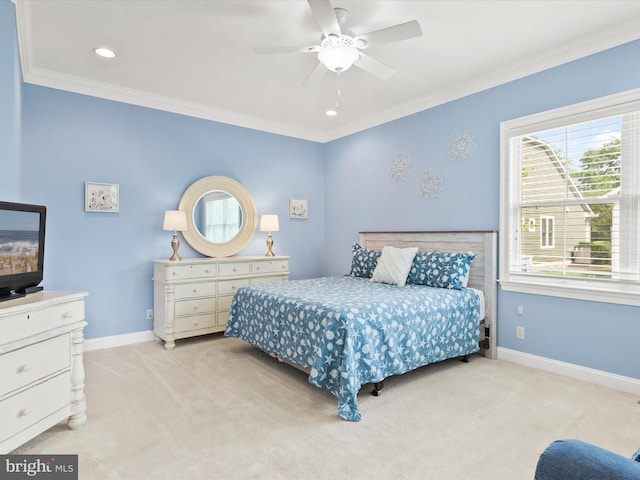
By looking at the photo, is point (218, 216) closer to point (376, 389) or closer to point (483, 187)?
point (376, 389)

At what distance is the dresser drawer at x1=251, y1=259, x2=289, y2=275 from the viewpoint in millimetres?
4527

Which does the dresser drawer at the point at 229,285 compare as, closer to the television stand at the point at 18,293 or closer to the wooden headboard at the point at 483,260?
the television stand at the point at 18,293

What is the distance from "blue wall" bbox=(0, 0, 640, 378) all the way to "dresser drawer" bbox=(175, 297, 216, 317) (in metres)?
0.49

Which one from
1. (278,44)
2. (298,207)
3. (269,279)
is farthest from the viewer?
(298,207)

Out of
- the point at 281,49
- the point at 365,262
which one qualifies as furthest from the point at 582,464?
the point at 365,262

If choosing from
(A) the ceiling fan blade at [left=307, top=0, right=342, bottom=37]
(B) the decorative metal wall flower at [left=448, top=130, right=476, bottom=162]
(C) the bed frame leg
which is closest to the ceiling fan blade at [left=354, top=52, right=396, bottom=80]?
(A) the ceiling fan blade at [left=307, top=0, right=342, bottom=37]

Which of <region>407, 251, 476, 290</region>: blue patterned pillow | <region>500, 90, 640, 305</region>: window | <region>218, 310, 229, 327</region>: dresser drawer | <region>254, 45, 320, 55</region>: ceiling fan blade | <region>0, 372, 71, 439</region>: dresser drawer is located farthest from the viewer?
<region>218, 310, 229, 327</region>: dresser drawer

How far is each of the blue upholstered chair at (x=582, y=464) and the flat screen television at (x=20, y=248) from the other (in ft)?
8.28

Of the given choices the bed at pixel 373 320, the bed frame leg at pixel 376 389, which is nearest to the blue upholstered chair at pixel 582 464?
the bed at pixel 373 320

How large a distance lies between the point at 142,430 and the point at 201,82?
314 cm

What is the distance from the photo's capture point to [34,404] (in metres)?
1.98

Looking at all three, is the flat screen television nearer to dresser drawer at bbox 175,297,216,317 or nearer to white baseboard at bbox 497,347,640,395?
dresser drawer at bbox 175,297,216,317

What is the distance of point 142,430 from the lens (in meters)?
2.22

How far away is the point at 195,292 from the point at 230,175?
63.2 inches
